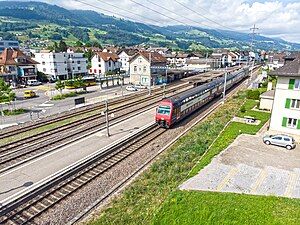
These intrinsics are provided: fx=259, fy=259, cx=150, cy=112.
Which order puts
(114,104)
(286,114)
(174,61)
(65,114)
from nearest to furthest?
(286,114) → (65,114) → (114,104) → (174,61)

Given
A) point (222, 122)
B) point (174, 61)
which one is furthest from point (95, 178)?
point (174, 61)

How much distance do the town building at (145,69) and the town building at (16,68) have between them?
27.8 metres

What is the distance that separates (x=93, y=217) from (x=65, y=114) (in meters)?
26.9

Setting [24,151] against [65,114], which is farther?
[65,114]

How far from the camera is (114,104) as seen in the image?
47.8 m

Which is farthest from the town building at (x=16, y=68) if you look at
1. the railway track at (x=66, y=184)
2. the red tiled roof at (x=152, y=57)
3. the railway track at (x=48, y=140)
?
the railway track at (x=66, y=184)

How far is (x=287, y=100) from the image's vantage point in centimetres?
2997

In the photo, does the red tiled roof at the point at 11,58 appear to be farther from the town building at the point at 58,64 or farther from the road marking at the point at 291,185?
the road marking at the point at 291,185

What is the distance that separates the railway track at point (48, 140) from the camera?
23663 millimetres

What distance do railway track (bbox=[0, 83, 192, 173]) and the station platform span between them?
37.3 inches

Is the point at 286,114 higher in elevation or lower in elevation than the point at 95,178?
higher

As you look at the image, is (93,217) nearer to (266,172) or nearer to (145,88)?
(266,172)

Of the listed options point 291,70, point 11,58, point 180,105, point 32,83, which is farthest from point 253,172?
point 11,58

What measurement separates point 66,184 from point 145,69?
2227 inches
